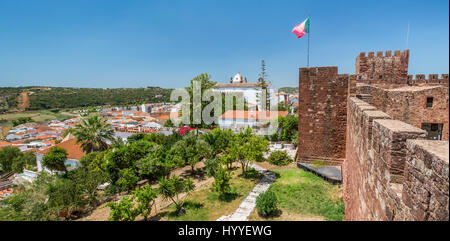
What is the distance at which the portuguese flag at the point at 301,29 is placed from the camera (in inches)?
492

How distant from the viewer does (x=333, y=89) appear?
36.1 ft

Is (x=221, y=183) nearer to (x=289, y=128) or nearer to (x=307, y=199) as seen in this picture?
(x=307, y=199)

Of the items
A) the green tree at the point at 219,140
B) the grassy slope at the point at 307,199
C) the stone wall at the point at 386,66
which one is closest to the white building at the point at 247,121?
the green tree at the point at 219,140

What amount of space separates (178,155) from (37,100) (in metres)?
121

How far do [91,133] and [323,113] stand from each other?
21.6 meters

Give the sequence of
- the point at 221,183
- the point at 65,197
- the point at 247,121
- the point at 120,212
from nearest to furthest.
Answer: the point at 120,212 < the point at 221,183 < the point at 65,197 < the point at 247,121

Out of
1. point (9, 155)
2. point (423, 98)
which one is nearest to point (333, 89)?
point (423, 98)

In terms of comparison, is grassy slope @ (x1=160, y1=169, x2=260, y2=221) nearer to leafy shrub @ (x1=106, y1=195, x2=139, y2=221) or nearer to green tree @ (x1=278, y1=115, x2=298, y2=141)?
leafy shrub @ (x1=106, y1=195, x2=139, y2=221)

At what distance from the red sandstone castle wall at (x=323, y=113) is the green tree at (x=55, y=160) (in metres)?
23.1

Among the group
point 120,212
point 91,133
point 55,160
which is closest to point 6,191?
point 55,160

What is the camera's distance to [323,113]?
11.4 metres

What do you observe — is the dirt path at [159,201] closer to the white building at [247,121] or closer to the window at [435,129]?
the window at [435,129]

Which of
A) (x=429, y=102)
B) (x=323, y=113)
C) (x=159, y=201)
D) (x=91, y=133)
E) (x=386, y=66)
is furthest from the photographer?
(x=91, y=133)

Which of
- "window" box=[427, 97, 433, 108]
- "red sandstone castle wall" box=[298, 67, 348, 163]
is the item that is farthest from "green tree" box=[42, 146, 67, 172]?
"window" box=[427, 97, 433, 108]
